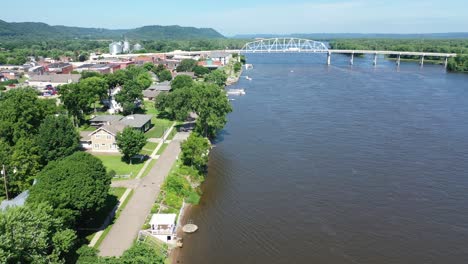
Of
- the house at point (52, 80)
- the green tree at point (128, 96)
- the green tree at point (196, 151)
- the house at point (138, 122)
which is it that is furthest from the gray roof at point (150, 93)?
the green tree at point (196, 151)

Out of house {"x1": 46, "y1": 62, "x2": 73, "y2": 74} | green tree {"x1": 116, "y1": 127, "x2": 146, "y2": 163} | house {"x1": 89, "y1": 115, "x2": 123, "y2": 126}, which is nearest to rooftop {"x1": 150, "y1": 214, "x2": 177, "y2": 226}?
green tree {"x1": 116, "y1": 127, "x2": 146, "y2": 163}

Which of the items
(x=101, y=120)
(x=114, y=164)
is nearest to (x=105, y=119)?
(x=101, y=120)

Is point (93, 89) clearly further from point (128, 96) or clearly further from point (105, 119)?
point (105, 119)

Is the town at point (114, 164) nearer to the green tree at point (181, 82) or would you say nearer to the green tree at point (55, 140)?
the green tree at point (55, 140)

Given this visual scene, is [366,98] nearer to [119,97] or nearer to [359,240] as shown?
[119,97]

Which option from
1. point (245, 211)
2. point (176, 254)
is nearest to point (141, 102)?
point (245, 211)
